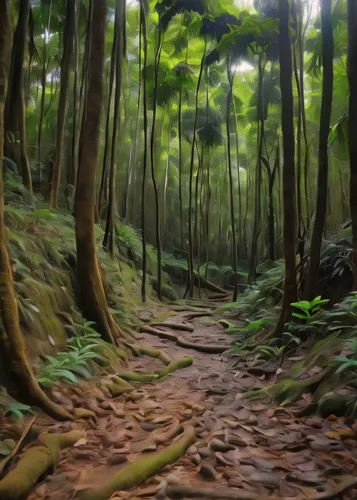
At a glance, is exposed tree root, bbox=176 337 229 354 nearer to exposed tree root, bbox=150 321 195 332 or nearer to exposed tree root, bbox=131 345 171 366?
exposed tree root, bbox=131 345 171 366

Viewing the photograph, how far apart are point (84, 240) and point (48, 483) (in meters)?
3.90

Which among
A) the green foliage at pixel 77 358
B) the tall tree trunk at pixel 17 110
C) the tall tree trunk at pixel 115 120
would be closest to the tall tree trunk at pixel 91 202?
the green foliage at pixel 77 358

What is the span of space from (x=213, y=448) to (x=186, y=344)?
4177mm

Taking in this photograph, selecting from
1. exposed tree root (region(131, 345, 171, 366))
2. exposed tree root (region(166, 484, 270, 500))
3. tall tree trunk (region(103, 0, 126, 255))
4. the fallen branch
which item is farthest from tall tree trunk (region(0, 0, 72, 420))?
tall tree trunk (region(103, 0, 126, 255))

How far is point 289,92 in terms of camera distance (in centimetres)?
618

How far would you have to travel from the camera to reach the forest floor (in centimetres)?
228

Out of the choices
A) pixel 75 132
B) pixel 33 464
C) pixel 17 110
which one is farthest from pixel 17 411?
pixel 75 132

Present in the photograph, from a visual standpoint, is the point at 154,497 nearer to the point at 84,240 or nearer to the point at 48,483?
the point at 48,483

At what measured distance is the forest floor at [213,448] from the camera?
228 cm

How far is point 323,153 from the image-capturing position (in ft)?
18.6

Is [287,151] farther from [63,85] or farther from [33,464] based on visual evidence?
[63,85]

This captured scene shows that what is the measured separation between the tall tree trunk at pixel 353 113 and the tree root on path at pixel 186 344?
8.54 ft

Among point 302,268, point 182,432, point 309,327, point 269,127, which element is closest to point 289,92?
point 302,268

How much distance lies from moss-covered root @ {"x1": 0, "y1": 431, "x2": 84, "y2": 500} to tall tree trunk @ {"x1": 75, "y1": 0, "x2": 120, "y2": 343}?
110 inches
